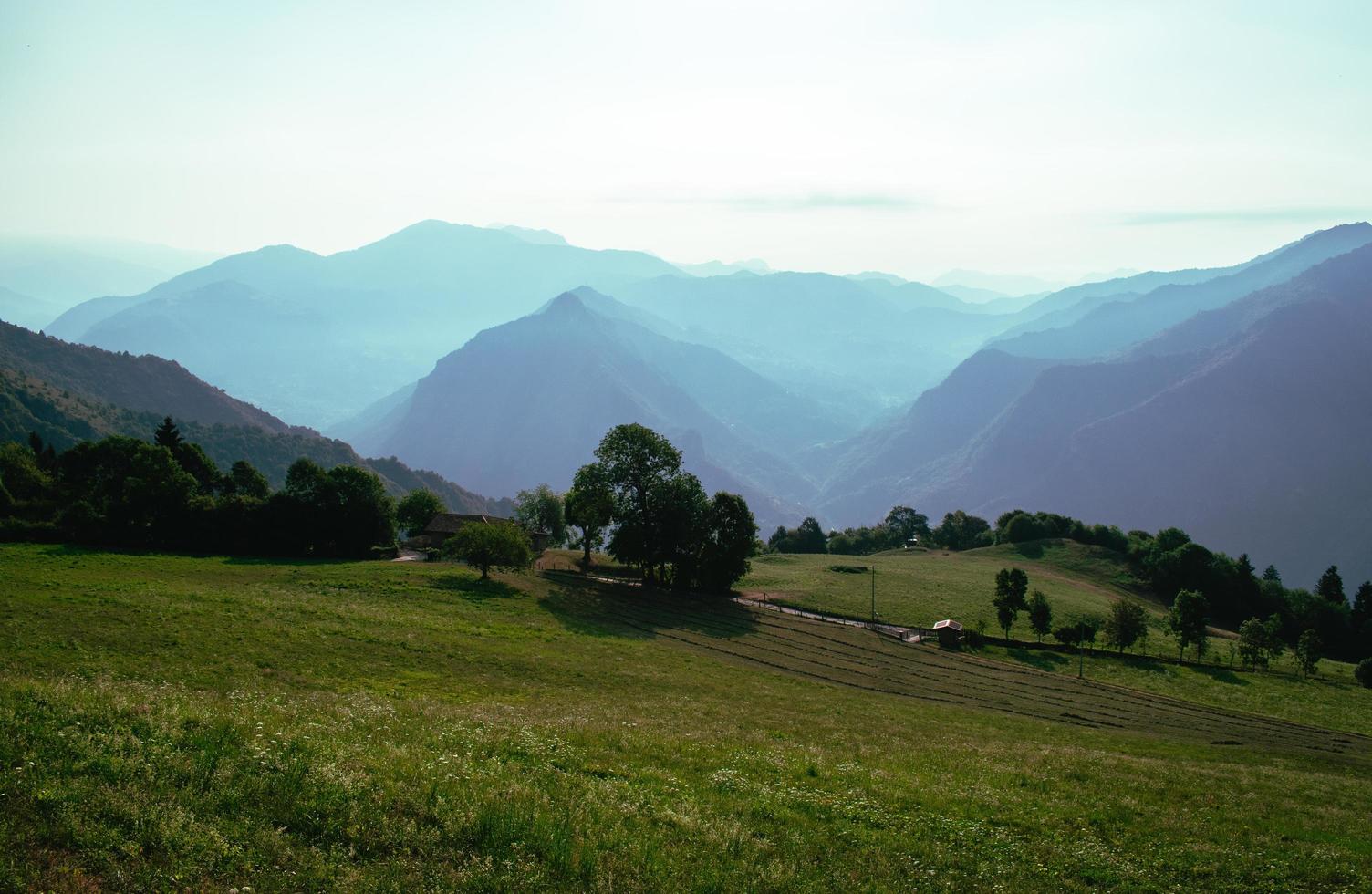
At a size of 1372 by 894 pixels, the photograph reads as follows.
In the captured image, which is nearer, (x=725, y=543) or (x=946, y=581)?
(x=725, y=543)

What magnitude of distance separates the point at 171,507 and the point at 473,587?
28705mm

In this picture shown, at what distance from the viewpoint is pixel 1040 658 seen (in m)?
64.0

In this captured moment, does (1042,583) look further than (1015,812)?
Yes

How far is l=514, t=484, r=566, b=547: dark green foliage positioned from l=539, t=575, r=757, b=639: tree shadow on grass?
123 feet

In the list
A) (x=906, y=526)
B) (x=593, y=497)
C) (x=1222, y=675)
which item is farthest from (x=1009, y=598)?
(x=906, y=526)

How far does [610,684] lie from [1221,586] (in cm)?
10844

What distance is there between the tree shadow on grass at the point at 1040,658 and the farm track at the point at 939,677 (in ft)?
12.7

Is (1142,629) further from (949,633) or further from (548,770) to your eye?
(548,770)

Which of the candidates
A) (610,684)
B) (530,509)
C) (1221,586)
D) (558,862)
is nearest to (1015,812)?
(558,862)

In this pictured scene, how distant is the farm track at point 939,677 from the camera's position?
44781 millimetres

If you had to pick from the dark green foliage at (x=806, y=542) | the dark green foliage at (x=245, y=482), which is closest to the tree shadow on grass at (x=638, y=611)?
the dark green foliage at (x=245, y=482)

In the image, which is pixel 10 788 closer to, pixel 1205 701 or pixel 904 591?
pixel 1205 701

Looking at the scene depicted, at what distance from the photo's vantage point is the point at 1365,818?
25047 mm

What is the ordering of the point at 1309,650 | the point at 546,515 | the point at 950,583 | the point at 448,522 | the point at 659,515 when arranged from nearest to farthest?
the point at 1309,650 < the point at 659,515 < the point at 448,522 < the point at 950,583 < the point at 546,515
